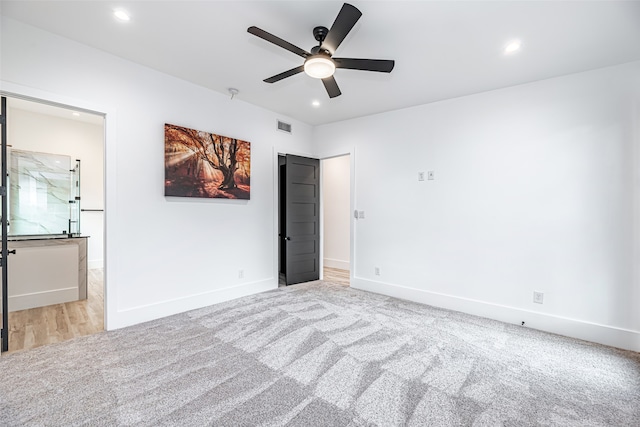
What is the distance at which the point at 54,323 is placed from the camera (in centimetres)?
314

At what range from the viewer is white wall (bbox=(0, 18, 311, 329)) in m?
2.58

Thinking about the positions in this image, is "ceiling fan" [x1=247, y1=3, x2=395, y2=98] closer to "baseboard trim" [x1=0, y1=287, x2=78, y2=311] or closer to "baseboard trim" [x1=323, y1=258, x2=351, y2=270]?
"baseboard trim" [x1=0, y1=287, x2=78, y2=311]

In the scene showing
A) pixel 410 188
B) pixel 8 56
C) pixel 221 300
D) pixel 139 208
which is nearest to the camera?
pixel 8 56

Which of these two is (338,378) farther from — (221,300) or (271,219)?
(271,219)

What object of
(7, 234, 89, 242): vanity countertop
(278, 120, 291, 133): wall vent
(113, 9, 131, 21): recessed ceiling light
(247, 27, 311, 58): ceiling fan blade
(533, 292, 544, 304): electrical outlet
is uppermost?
(113, 9, 131, 21): recessed ceiling light

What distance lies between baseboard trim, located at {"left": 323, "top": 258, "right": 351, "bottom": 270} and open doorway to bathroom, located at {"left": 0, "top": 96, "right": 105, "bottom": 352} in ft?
13.7

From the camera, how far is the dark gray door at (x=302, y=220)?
4.83 meters

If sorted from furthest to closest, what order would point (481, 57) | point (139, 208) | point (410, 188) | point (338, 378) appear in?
point (410, 188), point (139, 208), point (481, 57), point (338, 378)

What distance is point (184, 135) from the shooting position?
3439 millimetres

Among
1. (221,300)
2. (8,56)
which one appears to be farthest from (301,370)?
(8,56)

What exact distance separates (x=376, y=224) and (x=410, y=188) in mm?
784

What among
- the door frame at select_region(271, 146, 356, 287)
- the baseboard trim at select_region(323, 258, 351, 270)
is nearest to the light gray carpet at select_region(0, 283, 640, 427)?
the door frame at select_region(271, 146, 356, 287)

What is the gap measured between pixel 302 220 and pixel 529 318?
3448mm

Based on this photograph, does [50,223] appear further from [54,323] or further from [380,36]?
[380,36]
